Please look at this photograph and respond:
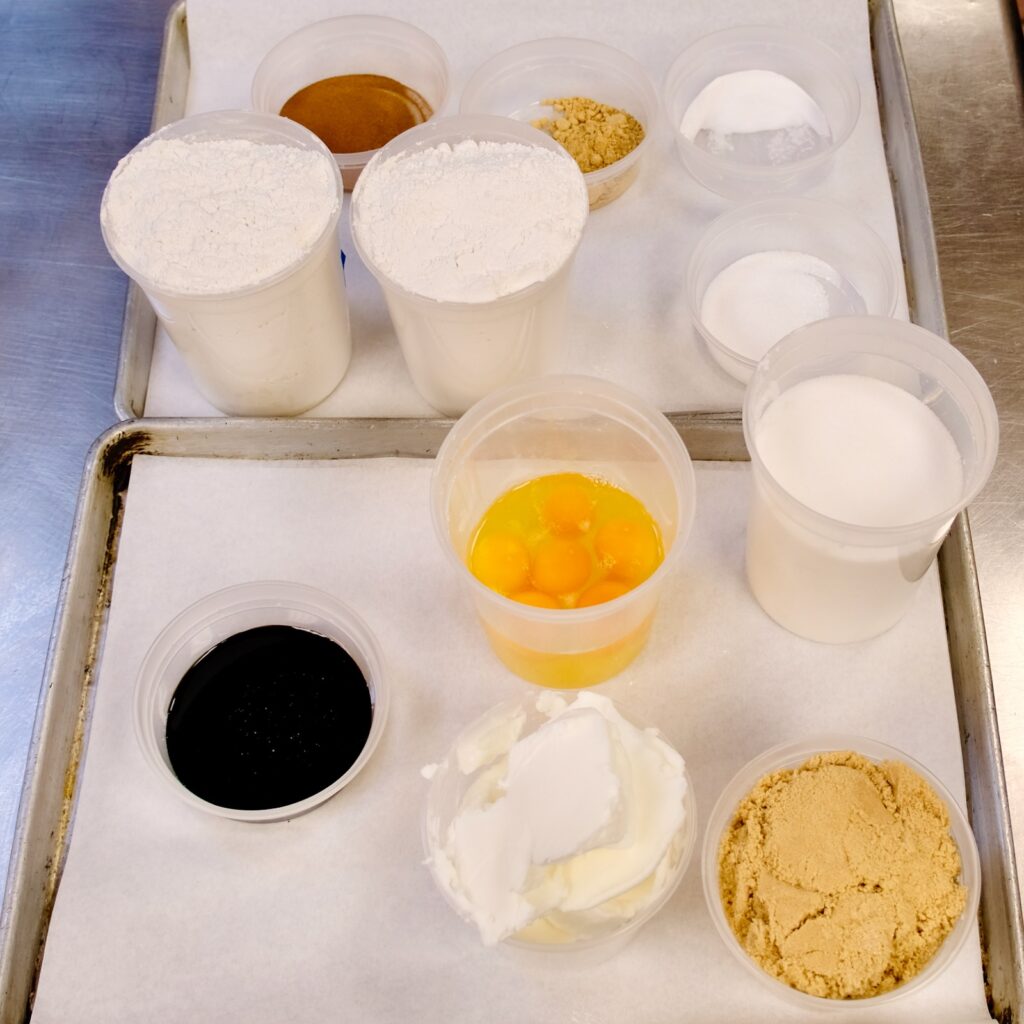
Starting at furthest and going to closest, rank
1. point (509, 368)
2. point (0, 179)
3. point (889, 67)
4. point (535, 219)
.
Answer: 1. point (0, 179)
2. point (889, 67)
3. point (509, 368)
4. point (535, 219)

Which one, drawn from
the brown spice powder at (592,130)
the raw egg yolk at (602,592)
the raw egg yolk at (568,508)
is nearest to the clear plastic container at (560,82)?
the brown spice powder at (592,130)

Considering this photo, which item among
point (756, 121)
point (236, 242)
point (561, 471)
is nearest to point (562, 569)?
point (561, 471)

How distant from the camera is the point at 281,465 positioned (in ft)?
4.89

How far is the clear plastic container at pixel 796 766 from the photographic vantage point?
1072 mm

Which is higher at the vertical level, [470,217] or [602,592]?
[470,217]

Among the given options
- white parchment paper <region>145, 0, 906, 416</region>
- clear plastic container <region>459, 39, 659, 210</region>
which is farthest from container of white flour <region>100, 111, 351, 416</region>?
clear plastic container <region>459, 39, 659, 210</region>

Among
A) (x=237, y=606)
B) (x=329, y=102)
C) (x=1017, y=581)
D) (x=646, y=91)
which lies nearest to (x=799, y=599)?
(x=1017, y=581)

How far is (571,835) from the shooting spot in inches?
41.0

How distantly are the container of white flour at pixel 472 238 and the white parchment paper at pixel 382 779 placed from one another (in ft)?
0.65

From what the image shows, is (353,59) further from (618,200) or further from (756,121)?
(756,121)

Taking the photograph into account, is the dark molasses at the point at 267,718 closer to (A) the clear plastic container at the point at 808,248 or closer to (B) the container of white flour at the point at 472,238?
(B) the container of white flour at the point at 472,238

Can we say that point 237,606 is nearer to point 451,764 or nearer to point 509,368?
point 451,764

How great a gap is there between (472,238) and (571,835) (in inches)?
27.0

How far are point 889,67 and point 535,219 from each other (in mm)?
731
